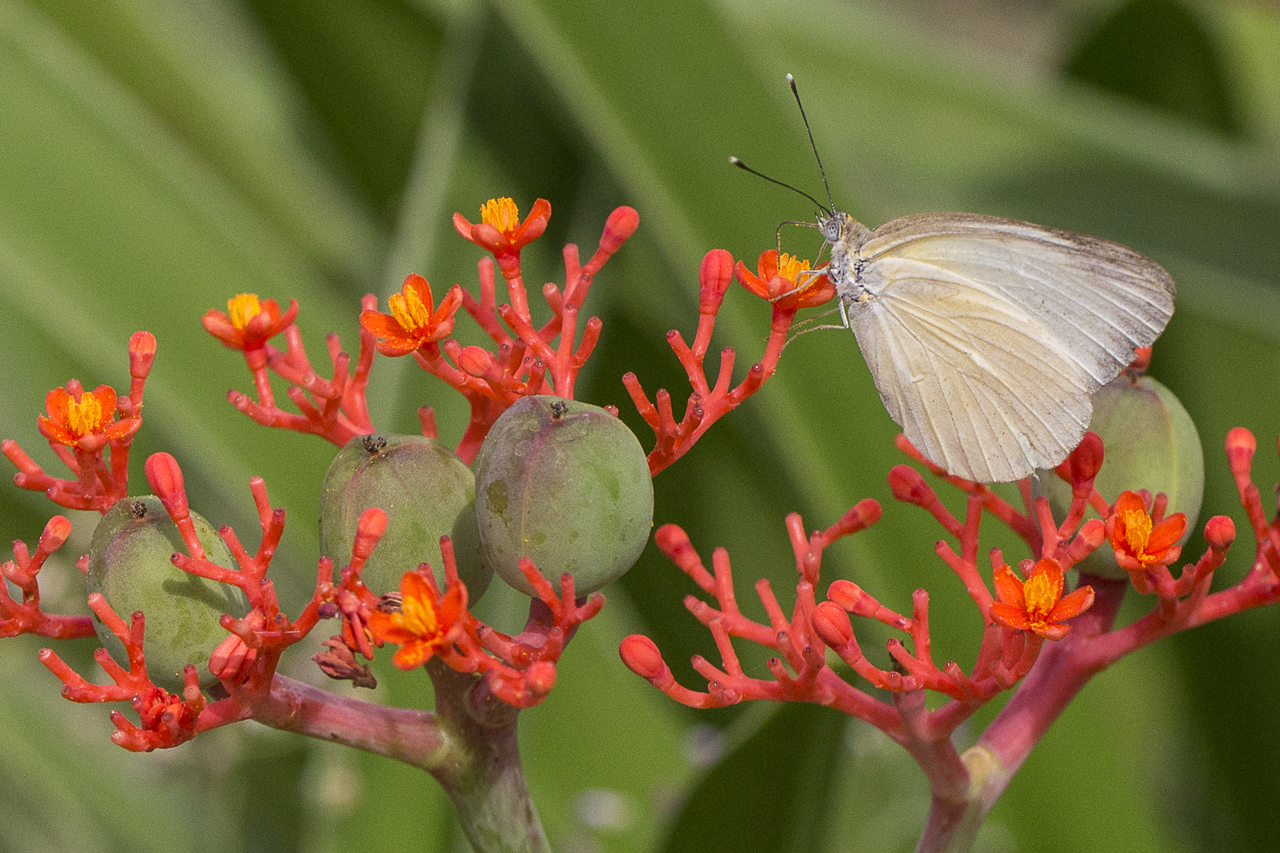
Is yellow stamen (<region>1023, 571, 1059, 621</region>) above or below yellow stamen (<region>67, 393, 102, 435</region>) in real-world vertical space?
below

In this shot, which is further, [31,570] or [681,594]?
[681,594]

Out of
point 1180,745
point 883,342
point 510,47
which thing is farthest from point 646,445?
point 1180,745

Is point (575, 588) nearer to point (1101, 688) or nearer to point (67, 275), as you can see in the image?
point (67, 275)

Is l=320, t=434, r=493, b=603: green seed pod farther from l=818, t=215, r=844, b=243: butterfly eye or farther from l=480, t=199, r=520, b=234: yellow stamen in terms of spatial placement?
l=818, t=215, r=844, b=243: butterfly eye

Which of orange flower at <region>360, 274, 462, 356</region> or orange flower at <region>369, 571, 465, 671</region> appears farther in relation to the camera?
orange flower at <region>360, 274, 462, 356</region>

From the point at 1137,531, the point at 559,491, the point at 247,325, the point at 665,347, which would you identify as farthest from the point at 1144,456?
the point at 665,347

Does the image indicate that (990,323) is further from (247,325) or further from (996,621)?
(247,325)

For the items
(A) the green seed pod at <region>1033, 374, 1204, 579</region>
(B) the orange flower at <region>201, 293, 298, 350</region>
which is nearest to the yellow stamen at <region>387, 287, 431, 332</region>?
(B) the orange flower at <region>201, 293, 298, 350</region>
